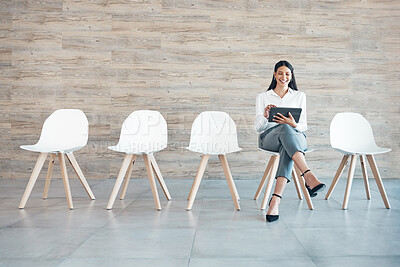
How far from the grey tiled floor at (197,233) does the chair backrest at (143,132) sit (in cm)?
50

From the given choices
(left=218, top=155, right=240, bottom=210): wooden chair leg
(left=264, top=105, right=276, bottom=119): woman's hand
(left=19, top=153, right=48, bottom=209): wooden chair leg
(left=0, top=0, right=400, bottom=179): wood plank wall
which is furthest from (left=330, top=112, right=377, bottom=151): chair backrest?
(left=19, top=153, right=48, bottom=209): wooden chair leg

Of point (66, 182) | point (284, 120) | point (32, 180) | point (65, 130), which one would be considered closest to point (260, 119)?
point (284, 120)

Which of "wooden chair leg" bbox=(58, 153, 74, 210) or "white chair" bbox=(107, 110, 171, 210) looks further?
"white chair" bbox=(107, 110, 171, 210)

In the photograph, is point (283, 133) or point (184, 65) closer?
point (283, 133)

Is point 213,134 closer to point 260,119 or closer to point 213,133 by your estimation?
point 213,133

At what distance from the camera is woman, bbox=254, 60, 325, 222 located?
2.68 m

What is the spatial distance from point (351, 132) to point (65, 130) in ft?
8.74

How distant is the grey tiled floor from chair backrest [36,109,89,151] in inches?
20.8

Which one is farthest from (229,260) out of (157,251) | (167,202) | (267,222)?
(167,202)

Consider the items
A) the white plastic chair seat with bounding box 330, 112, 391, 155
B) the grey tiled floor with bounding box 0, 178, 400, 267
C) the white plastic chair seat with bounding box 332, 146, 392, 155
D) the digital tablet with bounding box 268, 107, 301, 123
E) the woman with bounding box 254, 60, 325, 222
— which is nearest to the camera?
the grey tiled floor with bounding box 0, 178, 400, 267

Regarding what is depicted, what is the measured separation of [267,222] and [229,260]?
0.85m

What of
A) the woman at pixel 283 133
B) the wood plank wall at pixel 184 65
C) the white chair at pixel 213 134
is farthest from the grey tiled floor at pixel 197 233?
the wood plank wall at pixel 184 65

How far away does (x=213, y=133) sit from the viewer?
10.9 ft

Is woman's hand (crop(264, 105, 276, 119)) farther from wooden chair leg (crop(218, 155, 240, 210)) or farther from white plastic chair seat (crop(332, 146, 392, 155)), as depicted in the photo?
white plastic chair seat (crop(332, 146, 392, 155))
